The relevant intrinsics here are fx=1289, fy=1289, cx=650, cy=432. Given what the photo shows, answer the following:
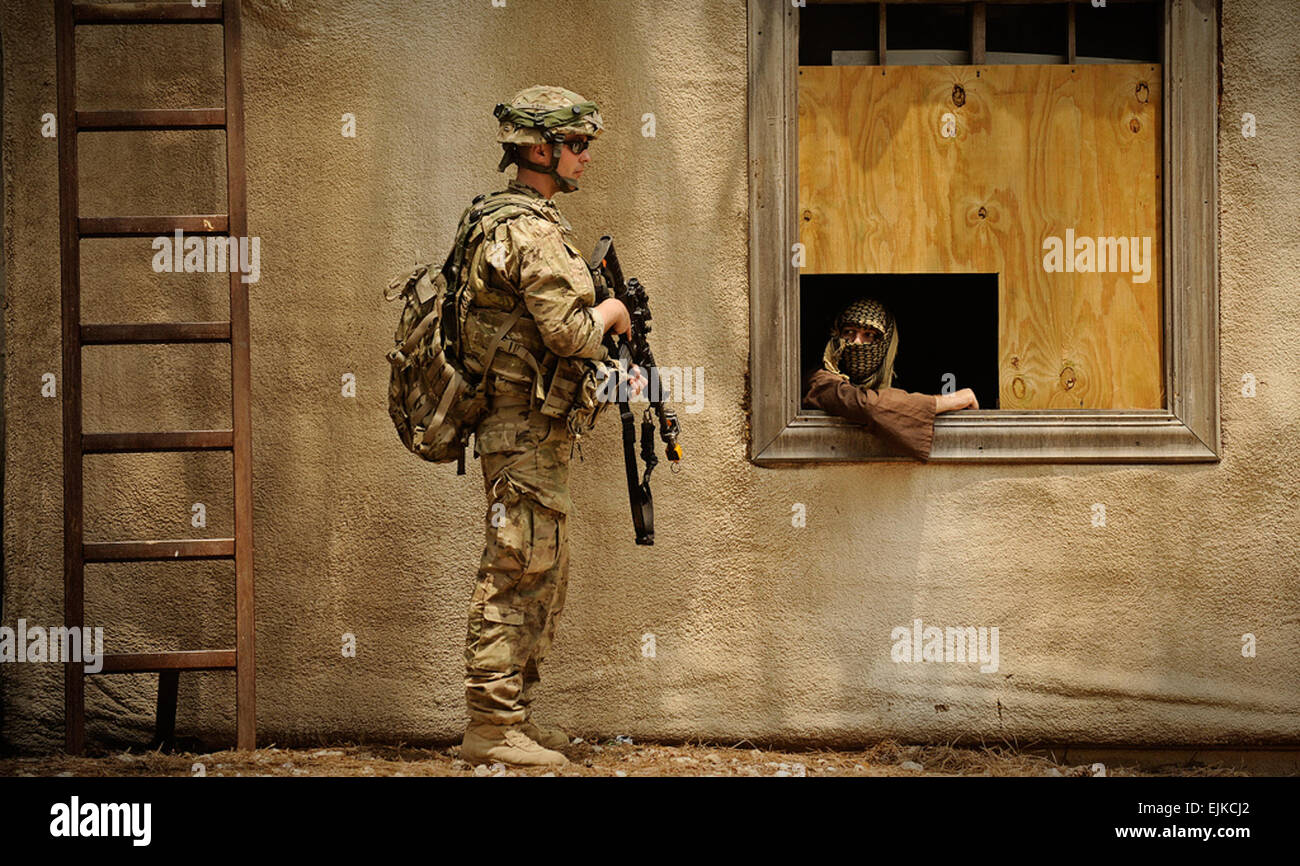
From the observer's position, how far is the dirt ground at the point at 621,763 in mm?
4543

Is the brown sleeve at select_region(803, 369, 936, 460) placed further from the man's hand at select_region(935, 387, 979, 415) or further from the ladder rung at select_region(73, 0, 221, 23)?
the ladder rung at select_region(73, 0, 221, 23)

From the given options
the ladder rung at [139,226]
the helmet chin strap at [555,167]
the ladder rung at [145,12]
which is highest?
the ladder rung at [145,12]

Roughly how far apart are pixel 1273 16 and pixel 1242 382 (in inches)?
56.1

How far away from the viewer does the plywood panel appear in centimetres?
509

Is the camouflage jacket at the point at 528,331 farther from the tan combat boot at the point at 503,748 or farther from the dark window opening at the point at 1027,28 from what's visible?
the dark window opening at the point at 1027,28

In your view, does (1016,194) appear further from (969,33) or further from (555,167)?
(555,167)

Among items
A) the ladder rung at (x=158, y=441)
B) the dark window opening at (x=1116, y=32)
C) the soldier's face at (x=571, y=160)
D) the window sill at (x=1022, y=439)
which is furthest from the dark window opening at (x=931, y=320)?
the ladder rung at (x=158, y=441)

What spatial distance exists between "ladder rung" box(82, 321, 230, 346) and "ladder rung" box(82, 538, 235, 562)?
72 cm

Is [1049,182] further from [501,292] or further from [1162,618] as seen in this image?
[501,292]

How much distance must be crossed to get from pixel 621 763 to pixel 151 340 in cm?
229

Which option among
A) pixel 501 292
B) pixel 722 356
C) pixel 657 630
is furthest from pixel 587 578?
pixel 501 292

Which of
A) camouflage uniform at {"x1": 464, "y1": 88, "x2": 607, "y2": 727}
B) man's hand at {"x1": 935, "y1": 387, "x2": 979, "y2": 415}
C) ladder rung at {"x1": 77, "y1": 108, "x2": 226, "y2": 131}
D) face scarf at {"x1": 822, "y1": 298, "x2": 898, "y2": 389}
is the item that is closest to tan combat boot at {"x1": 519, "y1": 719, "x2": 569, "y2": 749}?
camouflage uniform at {"x1": 464, "y1": 88, "x2": 607, "y2": 727}

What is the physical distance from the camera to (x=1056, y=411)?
5.04m

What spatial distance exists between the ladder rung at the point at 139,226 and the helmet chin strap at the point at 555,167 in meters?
1.19
